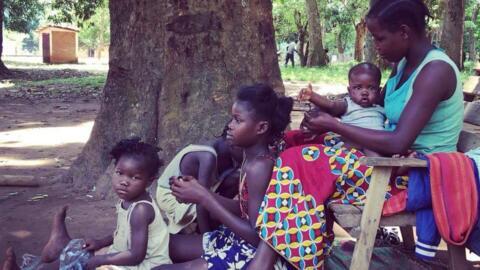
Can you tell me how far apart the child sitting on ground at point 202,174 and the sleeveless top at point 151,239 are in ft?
0.99

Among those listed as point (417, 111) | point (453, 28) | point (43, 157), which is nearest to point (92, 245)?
point (417, 111)

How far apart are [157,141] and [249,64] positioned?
3.19 ft

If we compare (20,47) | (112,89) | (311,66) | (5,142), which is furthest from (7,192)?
(20,47)

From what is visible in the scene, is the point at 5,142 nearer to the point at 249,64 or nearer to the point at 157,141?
the point at 157,141

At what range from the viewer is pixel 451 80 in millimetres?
2385

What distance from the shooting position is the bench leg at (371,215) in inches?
88.0

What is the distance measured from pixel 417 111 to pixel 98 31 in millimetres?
51327

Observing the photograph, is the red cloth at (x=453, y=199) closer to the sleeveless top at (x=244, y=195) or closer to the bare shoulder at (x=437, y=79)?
the bare shoulder at (x=437, y=79)

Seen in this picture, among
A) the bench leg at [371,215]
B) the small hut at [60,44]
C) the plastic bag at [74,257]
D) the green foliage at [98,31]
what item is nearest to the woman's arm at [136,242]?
the plastic bag at [74,257]

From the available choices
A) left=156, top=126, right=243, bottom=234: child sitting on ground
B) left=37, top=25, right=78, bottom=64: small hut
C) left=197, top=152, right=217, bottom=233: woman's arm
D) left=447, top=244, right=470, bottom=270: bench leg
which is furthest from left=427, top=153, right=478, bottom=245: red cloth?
left=37, top=25, right=78, bottom=64: small hut

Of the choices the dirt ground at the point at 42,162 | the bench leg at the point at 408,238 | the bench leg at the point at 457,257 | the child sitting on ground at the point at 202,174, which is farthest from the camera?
the dirt ground at the point at 42,162

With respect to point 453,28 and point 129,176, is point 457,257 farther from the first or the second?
point 453,28

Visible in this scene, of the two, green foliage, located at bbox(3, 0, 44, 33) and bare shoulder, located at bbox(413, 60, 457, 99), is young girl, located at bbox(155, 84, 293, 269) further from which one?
green foliage, located at bbox(3, 0, 44, 33)

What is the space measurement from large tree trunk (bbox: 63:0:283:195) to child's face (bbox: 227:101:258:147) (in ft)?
5.53
